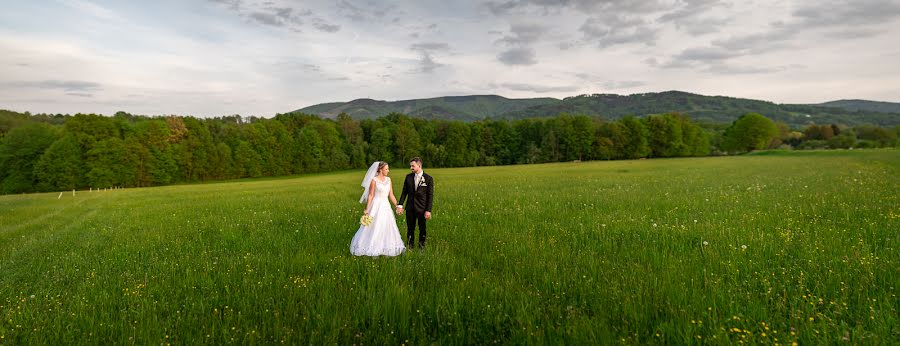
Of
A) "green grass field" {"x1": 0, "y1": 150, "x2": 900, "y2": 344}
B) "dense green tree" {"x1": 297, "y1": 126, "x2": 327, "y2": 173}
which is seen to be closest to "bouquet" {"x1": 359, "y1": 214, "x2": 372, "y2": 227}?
"green grass field" {"x1": 0, "y1": 150, "x2": 900, "y2": 344}

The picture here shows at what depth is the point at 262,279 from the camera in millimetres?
6859

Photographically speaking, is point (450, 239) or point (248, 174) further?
point (248, 174)

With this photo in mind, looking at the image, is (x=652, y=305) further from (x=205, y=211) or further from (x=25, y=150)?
(x=25, y=150)

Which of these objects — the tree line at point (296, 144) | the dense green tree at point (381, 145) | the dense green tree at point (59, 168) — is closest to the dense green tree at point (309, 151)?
the tree line at point (296, 144)

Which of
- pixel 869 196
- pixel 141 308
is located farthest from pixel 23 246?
pixel 869 196

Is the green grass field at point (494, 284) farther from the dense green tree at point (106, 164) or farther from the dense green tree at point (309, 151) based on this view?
the dense green tree at point (309, 151)

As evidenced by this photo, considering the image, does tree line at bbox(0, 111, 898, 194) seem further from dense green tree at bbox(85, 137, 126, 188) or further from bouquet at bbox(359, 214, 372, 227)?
bouquet at bbox(359, 214, 372, 227)

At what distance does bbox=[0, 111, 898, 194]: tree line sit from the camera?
66.1 meters

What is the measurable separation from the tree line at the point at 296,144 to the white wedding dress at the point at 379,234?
265 feet

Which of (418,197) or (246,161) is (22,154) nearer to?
(246,161)

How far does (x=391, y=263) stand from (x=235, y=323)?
9.89 feet

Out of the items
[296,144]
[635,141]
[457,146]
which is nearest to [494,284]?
[296,144]

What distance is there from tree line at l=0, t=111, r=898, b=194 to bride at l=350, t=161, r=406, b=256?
264ft

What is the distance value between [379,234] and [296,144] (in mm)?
90484
